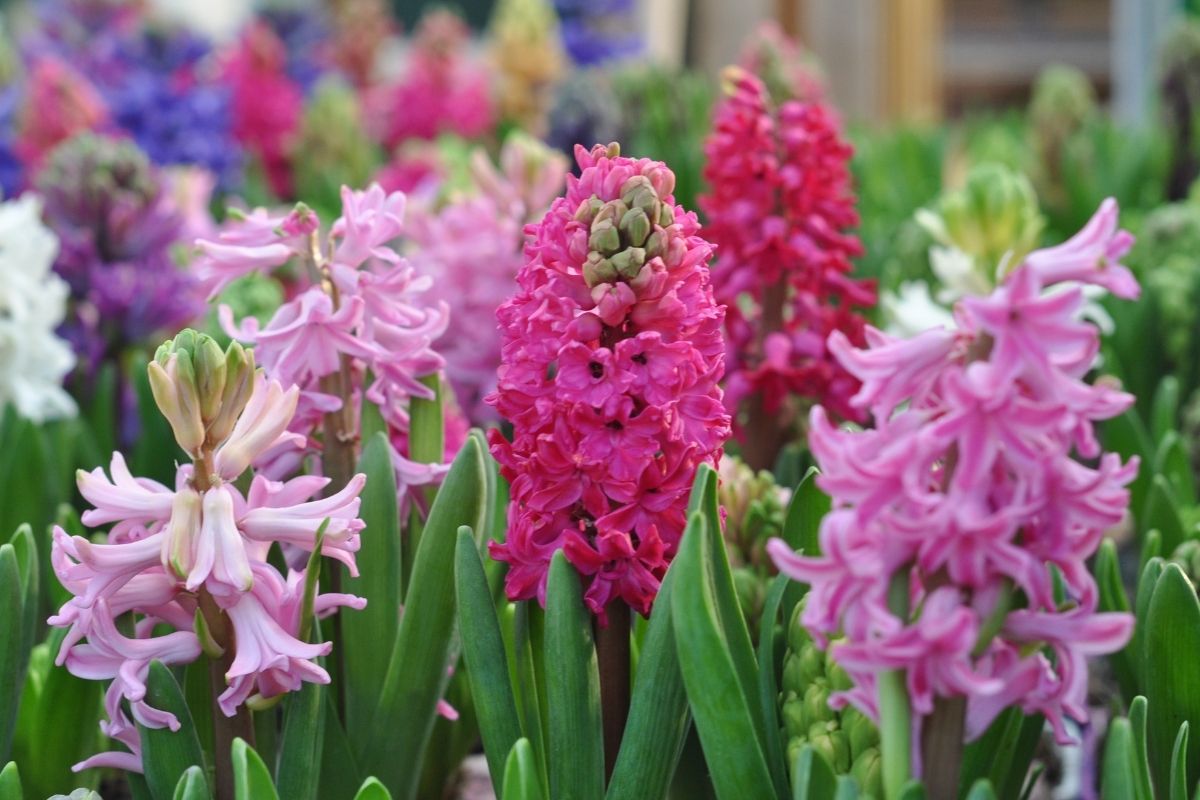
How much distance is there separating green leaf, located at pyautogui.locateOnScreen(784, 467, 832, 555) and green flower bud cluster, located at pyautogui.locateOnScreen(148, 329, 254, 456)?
0.30 metres

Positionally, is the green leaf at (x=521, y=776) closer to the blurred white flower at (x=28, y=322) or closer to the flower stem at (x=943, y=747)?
the flower stem at (x=943, y=747)

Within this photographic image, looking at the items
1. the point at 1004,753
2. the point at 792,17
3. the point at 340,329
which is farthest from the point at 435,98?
the point at 1004,753

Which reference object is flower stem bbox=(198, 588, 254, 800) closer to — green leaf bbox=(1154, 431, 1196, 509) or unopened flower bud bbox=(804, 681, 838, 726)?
unopened flower bud bbox=(804, 681, 838, 726)

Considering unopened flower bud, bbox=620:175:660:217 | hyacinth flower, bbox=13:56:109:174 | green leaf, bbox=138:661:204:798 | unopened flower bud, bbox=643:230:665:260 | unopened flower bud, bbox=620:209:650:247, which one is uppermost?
unopened flower bud, bbox=620:175:660:217

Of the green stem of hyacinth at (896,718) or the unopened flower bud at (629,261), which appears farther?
the unopened flower bud at (629,261)

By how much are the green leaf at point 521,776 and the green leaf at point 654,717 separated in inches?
2.3

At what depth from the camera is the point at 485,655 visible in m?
0.70

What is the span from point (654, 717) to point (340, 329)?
0.29 meters

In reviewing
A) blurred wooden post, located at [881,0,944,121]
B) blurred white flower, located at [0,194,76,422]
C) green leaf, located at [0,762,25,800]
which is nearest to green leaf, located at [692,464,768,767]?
green leaf, located at [0,762,25,800]

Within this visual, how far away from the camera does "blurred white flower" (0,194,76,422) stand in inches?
48.9

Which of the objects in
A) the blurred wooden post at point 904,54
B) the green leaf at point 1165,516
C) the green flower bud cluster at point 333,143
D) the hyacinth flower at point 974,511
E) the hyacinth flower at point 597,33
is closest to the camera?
the hyacinth flower at point 974,511

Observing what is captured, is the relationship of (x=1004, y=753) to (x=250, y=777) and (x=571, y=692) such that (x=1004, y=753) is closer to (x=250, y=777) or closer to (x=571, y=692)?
(x=571, y=692)

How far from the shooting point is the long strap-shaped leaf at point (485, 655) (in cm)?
69

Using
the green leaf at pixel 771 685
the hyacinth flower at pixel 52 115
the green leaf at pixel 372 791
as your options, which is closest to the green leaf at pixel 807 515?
the green leaf at pixel 771 685
